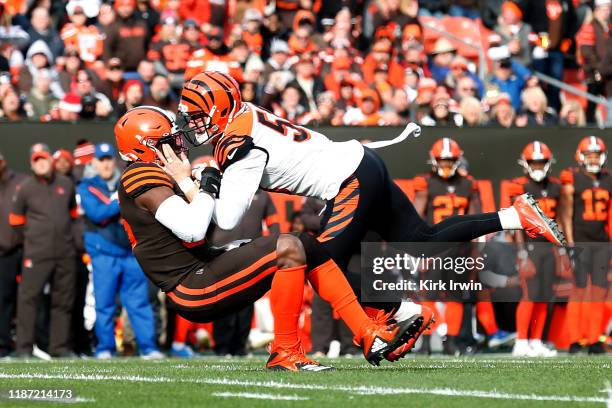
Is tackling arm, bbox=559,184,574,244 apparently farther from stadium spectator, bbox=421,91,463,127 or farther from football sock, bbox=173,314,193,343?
football sock, bbox=173,314,193,343

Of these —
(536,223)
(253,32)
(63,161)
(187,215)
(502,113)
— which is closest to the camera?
(187,215)

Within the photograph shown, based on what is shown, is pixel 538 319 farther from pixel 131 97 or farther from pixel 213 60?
pixel 213 60

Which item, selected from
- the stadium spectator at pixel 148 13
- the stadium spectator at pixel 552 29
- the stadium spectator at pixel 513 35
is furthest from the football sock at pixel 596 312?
the stadium spectator at pixel 148 13

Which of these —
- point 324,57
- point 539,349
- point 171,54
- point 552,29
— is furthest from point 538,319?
point 552,29

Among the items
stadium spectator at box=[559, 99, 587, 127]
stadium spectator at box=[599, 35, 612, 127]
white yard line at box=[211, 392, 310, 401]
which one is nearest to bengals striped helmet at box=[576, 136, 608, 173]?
stadium spectator at box=[559, 99, 587, 127]

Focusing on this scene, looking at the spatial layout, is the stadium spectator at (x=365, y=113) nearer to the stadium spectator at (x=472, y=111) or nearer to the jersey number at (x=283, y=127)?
Answer: the stadium spectator at (x=472, y=111)

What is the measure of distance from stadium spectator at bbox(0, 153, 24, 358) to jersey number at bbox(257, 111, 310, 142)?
477 cm

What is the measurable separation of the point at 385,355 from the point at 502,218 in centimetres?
143

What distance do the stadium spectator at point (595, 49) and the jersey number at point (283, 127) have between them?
8.32 m

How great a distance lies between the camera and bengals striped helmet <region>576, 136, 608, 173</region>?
38.3ft

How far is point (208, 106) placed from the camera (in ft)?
23.6

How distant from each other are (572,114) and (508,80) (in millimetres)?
1412

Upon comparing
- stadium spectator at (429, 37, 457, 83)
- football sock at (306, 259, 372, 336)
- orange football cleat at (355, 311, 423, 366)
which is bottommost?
orange football cleat at (355, 311, 423, 366)

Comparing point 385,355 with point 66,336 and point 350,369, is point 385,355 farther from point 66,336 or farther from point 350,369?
point 66,336
